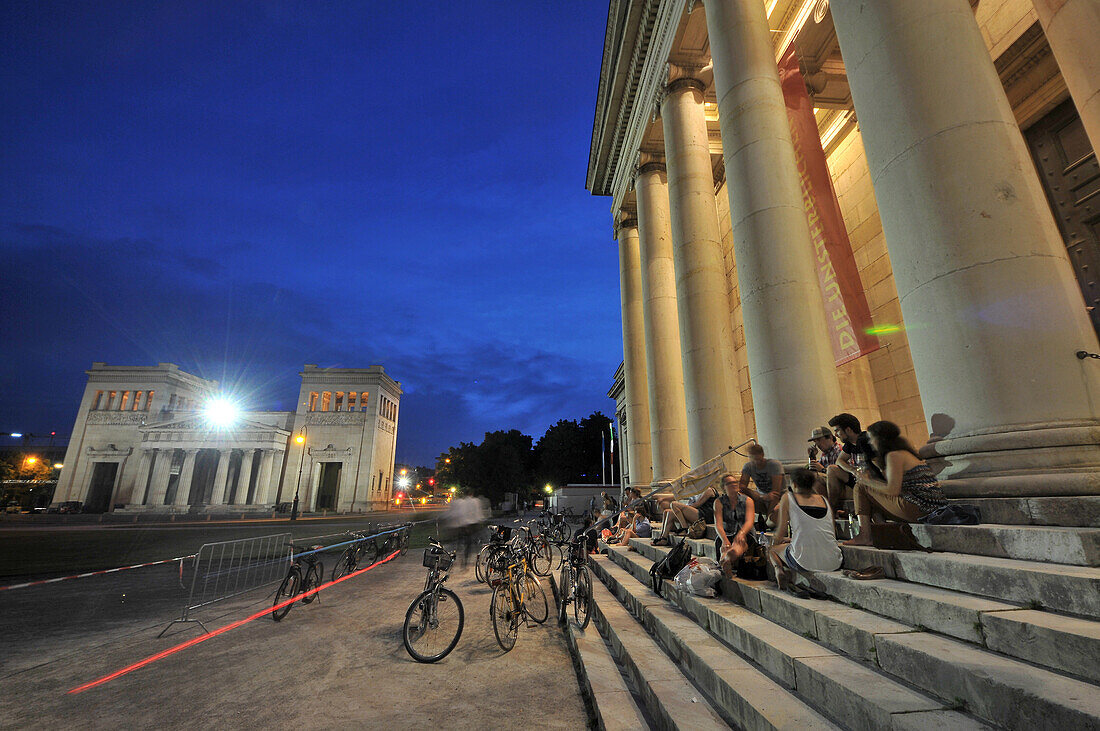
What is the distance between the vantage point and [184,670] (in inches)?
210

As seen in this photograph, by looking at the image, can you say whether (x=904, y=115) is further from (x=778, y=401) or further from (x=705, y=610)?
(x=705, y=610)

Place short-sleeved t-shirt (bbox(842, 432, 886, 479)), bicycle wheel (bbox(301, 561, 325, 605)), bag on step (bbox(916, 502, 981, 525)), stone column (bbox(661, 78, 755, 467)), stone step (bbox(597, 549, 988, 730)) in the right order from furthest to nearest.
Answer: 1. stone column (bbox(661, 78, 755, 467))
2. bicycle wheel (bbox(301, 561, 325, 605))
3. short-sleeved t-shirt (bbox(842, 432, 886, 479))
4. bag on step (bbox(916, 502, 981, 525))
5. stone step (bbox(597, 549, 988, 730))

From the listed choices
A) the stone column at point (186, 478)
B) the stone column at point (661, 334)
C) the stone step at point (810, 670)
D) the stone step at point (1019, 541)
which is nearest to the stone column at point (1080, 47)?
the stone step at point (1019, 541)

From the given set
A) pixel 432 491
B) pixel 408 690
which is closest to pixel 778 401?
pixel 408 690

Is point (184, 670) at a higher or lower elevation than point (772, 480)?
lower

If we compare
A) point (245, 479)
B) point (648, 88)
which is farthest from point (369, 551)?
point (245, 479)

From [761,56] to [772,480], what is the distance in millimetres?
7317

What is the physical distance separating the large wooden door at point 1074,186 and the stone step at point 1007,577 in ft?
22.8

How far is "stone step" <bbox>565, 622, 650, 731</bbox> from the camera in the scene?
12.1 ft

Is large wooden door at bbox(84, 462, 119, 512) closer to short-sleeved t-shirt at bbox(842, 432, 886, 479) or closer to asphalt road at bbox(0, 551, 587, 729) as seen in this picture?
asphalt road at bbox(0, 551, 587, 729)

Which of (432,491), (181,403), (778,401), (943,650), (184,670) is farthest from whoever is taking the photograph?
(432,491)

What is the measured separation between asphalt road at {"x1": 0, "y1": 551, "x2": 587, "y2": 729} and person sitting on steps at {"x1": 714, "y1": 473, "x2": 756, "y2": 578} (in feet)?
7.22

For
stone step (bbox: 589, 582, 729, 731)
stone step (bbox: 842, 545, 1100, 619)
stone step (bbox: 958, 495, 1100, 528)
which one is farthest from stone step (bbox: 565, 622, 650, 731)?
stone step (bbox: 958, 495, 1100, 528)

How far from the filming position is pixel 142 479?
5950 centimetres
